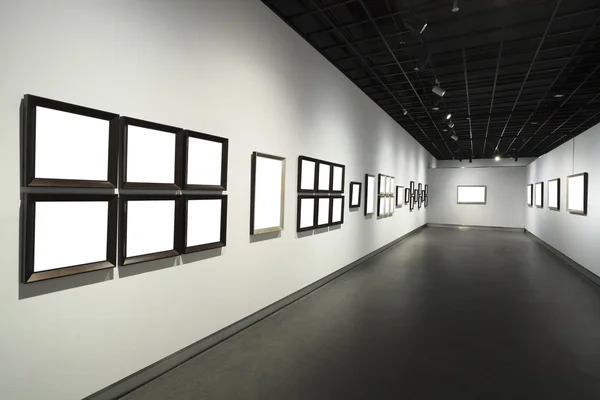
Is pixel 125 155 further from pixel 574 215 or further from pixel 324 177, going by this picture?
pixel 574 215

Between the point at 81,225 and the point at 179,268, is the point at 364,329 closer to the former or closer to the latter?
the point at 179,268

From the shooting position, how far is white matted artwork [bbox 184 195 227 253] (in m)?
3.15

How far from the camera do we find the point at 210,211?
3406 mm

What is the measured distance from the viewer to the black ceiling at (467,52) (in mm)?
4766

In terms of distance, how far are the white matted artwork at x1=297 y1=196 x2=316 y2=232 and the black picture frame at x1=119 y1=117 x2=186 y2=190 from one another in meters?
2.37

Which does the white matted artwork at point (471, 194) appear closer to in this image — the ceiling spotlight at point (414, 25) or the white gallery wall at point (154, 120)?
the ceiling spotlight at point (414, 25)

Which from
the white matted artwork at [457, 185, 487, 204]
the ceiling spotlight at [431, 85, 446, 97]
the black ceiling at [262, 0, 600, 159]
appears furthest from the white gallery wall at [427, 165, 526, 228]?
the ceiling spotlight at [431, 85, 446, 97]

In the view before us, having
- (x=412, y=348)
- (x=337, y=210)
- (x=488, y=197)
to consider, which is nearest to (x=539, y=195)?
(x=488, y=197)

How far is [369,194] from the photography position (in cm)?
828

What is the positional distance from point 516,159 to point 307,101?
1855cm

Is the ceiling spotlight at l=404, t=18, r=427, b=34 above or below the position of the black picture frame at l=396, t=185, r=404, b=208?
above

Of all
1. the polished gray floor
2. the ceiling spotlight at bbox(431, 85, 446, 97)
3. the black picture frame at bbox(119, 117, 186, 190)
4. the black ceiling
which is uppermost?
the black ceiling

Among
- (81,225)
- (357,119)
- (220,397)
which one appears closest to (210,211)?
(81,225)

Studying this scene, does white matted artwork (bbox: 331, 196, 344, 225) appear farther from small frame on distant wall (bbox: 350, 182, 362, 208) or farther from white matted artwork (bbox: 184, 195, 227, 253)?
white matted artwork (bbox: 184, 195, 227, 253)
